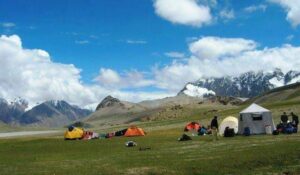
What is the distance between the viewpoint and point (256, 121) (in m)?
70.3

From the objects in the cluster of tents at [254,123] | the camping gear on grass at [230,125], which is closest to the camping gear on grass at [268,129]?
the cluster of tents at [254,123]

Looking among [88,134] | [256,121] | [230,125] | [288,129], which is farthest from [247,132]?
[88,134]

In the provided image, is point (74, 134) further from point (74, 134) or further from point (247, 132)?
point (247, 132)

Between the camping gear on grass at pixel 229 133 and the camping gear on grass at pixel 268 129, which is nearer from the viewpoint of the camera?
the camping gear on grass at pixel 229 133

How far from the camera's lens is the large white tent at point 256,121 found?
70.1m

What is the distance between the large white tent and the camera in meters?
70.1

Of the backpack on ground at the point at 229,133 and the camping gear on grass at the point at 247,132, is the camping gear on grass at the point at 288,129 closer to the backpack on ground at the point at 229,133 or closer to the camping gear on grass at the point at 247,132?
the camping gear on grass at the point at 247,132

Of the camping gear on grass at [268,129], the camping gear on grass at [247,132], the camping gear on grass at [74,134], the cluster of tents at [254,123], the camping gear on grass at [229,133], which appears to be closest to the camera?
the camping gear on grass at [229,133]

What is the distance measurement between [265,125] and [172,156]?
29.9 metres

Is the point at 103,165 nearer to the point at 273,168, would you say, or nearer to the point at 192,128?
the point at 273,168

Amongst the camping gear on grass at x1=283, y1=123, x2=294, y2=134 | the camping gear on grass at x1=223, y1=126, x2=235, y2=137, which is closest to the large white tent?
the camping gear on grass at x1=223, y1=126, x2=235, y2=137

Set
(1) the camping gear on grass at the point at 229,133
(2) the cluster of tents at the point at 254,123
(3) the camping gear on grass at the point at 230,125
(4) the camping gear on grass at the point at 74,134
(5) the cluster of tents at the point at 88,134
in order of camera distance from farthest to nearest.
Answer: (4) the camping gear on grass at the point at 74,134, (5) the cluster of tents at the point at 88,134, (3) the camping gear on grass at the point at 230,125, (2) the cluster of tents at the point at 254,123, (1) the camping gear on grass at the point at 229,133

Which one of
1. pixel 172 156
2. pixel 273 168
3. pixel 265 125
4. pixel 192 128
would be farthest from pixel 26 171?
pixel 192 128

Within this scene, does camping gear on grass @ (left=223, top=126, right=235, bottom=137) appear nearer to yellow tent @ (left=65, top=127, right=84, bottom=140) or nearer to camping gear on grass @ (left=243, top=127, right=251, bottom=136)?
camping gear on grass @ (left=243, top=127, right=251, bottom=136)
